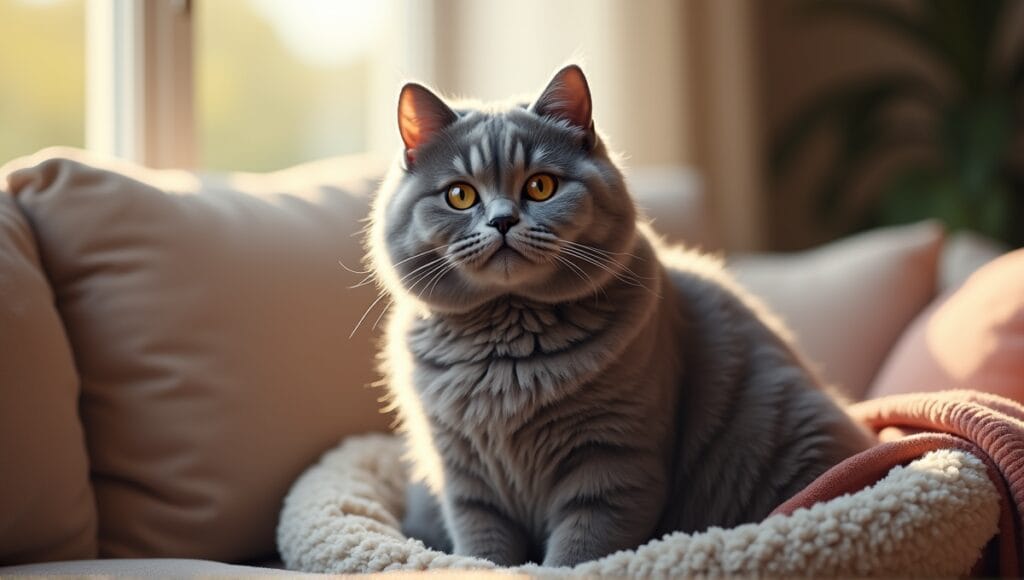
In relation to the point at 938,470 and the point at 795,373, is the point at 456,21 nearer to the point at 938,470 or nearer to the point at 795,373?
the point at 795,373

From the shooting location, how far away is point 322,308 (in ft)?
4.84

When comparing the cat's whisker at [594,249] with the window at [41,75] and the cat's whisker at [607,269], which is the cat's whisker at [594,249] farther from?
the window at [41,75]

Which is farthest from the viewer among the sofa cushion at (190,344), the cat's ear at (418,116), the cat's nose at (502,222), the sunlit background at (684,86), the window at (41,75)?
the sunlit background at (684,86)

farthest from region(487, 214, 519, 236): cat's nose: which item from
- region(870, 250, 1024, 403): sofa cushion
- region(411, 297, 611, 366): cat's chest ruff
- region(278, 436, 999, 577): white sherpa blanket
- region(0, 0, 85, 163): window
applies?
region(0, 0, 85, 163): window

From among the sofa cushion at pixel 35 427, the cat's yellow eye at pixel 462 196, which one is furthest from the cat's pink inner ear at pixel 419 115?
the sofa cushion at pixel 35 427

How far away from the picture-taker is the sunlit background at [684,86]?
80.6 inches

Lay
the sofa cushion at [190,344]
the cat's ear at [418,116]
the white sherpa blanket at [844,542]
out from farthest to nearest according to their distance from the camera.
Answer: the sofa cushion at [190,344]
the cat's ear at [418,116]
the white sherpa blanket at [844,542]

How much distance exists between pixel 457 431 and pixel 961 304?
0.86 metres

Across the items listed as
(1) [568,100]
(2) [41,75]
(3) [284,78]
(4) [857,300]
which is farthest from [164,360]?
(4) [857,300]

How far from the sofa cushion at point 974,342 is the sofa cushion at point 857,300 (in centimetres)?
18

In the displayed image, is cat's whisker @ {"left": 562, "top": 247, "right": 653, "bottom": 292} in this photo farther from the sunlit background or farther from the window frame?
the window frame

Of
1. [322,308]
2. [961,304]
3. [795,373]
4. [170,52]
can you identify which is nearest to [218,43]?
[170,52]

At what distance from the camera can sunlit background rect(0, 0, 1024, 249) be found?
205 centimetres

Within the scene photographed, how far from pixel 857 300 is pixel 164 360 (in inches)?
50.8
